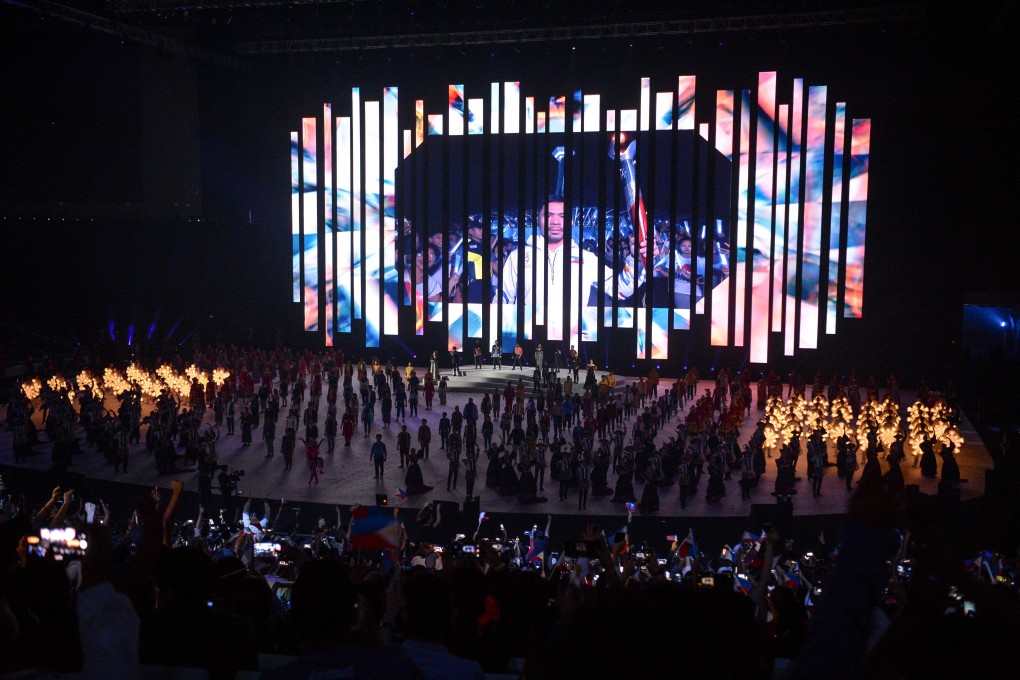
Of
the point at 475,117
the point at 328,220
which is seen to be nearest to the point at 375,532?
the point at 475,117

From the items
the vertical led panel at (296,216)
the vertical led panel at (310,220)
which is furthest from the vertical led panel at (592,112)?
the vertical led panel at (296,216)

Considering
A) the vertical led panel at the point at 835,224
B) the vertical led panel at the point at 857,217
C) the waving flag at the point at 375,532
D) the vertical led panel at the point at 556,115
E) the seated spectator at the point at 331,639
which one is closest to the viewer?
the seated spectator at the point at 331,639

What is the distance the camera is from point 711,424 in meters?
17.5

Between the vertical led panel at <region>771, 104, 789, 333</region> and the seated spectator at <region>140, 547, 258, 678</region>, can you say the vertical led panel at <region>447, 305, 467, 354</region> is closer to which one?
the vertical led panel at <region>771, 104, 789, 333</region>

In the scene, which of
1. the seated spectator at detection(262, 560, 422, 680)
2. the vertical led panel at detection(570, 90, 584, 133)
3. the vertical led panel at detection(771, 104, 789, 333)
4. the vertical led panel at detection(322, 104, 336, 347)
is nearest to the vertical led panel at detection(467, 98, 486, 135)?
the vertical led panel at detection(570, 90, 584, 133)

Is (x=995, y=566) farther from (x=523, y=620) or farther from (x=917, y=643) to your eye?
(x=917, y=643)

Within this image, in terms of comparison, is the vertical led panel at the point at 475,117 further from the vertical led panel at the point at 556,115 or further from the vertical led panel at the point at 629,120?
the vertical led panel at the point at 629,120

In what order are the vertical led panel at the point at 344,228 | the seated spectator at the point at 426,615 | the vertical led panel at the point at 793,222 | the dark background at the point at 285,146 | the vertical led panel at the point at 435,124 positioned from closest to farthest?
the seated spectator at the point at 426,615
the dark background at the point at 285,146
the vertical led panel at the point at 793,222
the vertical led panel at the point at 435,124
the vertical led panel at the point at 344,228

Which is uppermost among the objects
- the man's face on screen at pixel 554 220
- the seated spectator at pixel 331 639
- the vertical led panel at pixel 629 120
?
the vertical led panel at pixel 629 120

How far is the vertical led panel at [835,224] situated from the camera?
26797 mm

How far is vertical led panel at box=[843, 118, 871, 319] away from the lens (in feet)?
86.9

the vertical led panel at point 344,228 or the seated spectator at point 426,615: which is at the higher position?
the vertical led panel at point 344,228

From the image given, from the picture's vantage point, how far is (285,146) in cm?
3203

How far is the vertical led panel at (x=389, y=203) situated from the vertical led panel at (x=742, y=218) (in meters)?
11.3
